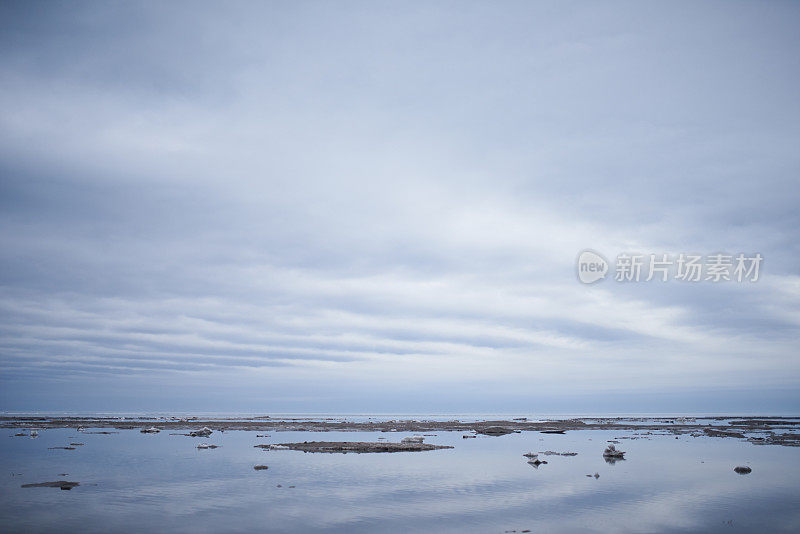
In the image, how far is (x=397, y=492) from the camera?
34188mm

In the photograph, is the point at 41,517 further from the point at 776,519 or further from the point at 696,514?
the point at 776,519

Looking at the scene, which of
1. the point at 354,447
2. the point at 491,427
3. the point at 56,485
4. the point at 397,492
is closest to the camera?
the point at 56,485

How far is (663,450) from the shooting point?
2430 inches

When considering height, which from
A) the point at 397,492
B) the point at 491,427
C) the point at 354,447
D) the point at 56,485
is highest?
the point at 56,485

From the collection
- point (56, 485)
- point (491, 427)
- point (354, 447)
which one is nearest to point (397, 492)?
point (56, 485)

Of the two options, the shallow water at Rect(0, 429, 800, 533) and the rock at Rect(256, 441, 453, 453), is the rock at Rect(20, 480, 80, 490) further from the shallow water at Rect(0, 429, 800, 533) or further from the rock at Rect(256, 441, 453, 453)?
the rock at Rect(256, 441, 453, 453)

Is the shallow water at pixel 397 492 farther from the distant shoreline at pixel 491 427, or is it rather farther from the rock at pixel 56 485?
the distant shoreline at pixel 491 427

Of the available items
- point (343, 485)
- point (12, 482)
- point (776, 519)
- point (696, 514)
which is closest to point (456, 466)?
point (343, 485)

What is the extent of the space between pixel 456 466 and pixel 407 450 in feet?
52.2

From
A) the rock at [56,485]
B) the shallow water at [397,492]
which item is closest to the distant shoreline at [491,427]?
the shallow water at [397,492]

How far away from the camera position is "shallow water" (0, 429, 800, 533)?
2520 centimetres

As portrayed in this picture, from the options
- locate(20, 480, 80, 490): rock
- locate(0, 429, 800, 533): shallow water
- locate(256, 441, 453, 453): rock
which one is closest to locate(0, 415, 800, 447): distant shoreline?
locate(256, 441, 453, 453): rock

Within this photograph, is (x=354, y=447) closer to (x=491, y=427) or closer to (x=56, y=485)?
(x=56, y=485)

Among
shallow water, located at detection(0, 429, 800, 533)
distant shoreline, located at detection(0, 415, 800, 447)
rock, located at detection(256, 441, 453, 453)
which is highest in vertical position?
shallow water, located at detection(0, 429, 800, 533)
